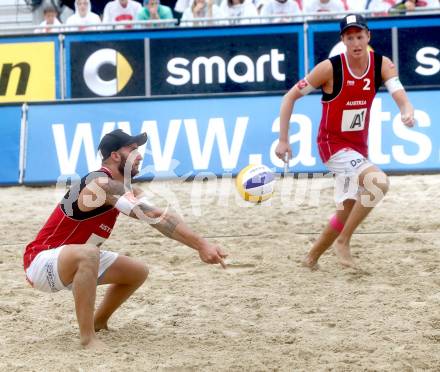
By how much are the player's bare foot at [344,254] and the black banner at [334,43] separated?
4.95m

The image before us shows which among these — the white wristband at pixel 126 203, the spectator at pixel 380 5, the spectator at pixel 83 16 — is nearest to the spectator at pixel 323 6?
the spectator at pixel 380 5

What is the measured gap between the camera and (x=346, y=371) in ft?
16.2

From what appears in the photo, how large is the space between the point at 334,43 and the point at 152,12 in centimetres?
273

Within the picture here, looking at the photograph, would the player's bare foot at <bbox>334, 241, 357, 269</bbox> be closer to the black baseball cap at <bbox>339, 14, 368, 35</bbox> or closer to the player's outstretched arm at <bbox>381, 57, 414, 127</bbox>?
the player's outstretched arm at <bbox>381, 57, 414, 127</bbox>

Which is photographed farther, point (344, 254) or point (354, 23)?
point (344, 254)

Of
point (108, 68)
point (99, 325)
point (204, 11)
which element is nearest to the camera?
point (99, 325)

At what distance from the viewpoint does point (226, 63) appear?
12.0 metres

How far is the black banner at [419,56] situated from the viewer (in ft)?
38.2

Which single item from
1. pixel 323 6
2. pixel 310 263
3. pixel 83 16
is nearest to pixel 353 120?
pixel 310 263

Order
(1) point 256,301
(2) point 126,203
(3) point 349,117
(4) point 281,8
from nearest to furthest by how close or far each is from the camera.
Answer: (2) point 126,203 → (1) point 256,301 → (3) point 349,117 → (4) point 281,8

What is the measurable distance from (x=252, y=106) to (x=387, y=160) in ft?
5.58

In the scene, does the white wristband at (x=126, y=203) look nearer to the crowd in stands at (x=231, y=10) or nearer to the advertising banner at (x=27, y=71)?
the crowd in stands at (x=231, y=10)

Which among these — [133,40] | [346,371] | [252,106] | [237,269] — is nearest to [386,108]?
[252,106]

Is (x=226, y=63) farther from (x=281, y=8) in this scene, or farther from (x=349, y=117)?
(x=349, y=117)
